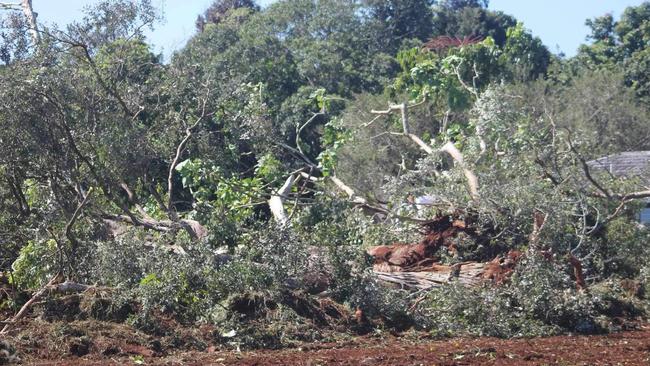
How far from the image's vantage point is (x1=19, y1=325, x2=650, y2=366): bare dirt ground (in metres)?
9.02

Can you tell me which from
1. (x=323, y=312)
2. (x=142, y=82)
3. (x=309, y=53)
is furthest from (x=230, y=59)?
(x=323, y=312)

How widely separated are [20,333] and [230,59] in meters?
14.4

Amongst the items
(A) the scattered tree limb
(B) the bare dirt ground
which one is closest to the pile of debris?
(B) the bare dirt ground

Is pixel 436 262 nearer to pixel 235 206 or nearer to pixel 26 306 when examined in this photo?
pixel 235 206

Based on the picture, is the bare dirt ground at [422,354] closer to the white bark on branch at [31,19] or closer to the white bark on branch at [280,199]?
the white bark on branch at [280,199]

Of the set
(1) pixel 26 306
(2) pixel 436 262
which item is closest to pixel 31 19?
(1) pixel 26 306

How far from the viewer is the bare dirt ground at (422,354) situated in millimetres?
9016

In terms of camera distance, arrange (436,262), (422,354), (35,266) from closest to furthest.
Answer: (422,354), (35,266), (436,262)

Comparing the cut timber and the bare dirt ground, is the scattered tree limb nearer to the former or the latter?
the bare dirt ground

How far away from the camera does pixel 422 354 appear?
9422 millimetres

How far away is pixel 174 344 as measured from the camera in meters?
10.2

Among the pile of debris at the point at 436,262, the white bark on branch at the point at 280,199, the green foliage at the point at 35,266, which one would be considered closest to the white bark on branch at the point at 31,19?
the green foliage at the point at 35,266

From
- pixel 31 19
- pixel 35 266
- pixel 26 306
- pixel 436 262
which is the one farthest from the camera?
pixel 31 19

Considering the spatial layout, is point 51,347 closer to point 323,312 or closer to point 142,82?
point 323,312
